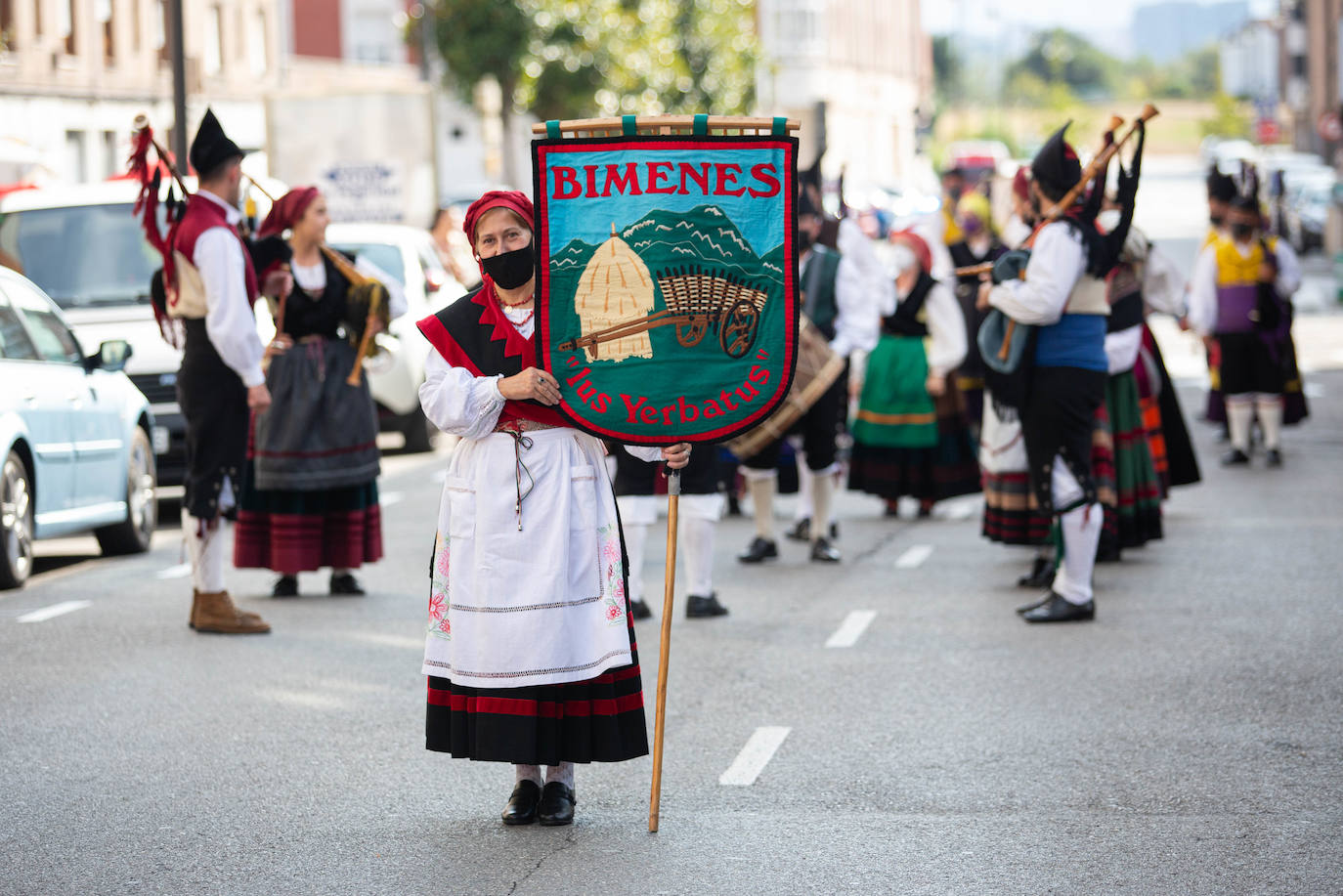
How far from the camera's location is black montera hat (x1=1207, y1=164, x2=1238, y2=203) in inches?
587

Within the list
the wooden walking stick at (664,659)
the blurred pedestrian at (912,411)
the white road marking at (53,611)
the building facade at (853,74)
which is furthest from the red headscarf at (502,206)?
the building facade at (853,74)

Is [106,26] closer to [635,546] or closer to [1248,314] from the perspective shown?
[1248,314]

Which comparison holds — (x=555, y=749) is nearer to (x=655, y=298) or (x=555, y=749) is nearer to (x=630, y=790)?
(x=630, y=790)

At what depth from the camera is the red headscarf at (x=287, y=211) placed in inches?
388

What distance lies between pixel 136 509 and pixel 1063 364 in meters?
5.84

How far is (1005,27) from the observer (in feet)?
402

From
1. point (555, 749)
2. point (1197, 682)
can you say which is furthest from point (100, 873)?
point (1197, 682)

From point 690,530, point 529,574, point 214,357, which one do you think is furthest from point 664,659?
point 214,357

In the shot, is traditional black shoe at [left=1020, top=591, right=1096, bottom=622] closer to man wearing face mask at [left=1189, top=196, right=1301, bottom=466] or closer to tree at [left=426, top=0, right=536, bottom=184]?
Answer: man wearing face mask at [left=1189, top=196, right=1301, bottom=466]

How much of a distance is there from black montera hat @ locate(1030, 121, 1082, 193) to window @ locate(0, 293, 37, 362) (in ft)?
18.1

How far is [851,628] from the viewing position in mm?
9305

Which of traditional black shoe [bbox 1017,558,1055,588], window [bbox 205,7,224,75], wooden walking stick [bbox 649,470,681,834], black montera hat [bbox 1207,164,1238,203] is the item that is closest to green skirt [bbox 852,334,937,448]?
traditional black shoe [bbox 1017,558,1055,588]

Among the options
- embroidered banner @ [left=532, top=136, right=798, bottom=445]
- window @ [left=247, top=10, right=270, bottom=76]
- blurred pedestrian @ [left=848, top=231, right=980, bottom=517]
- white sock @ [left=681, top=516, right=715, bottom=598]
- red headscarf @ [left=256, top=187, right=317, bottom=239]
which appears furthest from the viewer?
window @ [left=247, top=10, right=270, bottom=76]

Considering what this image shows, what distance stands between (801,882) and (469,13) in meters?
34.1
